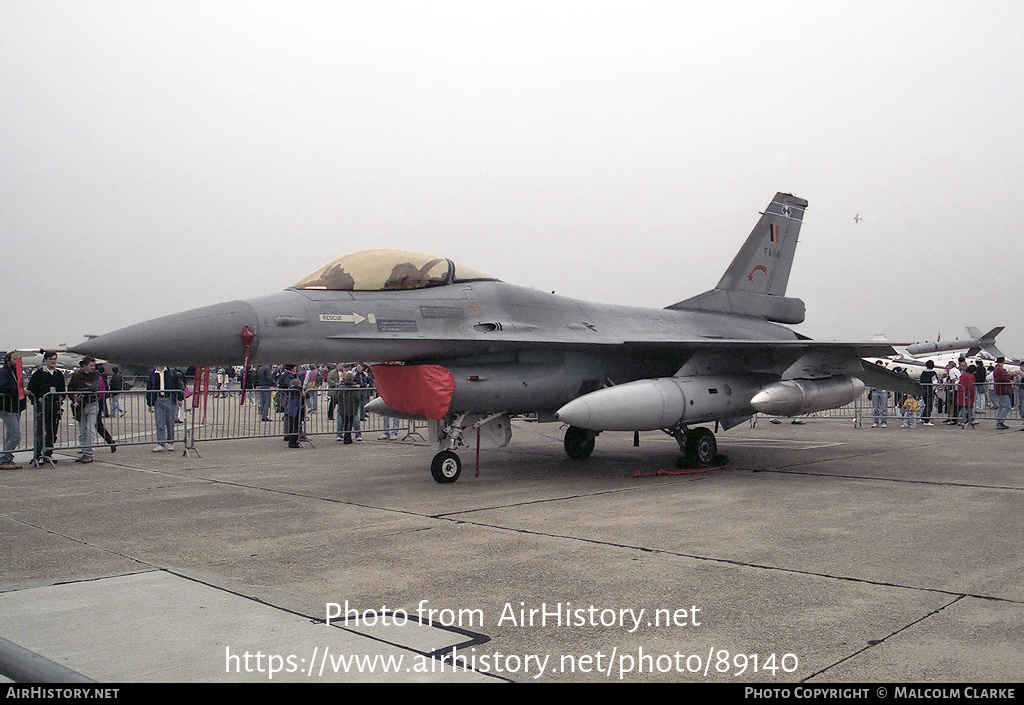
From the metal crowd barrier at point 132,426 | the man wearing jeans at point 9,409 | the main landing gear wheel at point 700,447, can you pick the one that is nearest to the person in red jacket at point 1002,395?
the main landing gear wheel at point 700,447

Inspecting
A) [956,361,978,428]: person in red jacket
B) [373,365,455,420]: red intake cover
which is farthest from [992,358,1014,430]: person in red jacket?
[373,365,455,420]: red intake cover

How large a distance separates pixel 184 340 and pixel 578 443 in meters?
5.87

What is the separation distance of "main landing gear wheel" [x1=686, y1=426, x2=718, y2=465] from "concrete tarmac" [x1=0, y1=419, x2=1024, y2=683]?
0.72 m

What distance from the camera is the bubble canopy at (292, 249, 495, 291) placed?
827cm

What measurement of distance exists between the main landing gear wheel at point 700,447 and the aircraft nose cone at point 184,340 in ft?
18.1

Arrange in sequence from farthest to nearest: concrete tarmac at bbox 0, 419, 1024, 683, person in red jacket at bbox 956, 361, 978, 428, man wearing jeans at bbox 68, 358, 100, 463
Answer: person in red jacket at bbox 956, 361, 978, 428
man wearing jeans at bbox 68, 358, 100, 463
concrete tarmac at bbox 0, 419, 1024, 683

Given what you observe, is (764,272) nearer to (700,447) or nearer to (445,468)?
(700,447)

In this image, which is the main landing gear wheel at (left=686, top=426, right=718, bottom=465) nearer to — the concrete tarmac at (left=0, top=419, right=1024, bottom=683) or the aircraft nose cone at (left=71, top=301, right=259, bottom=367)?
the concrete tarmac at (left=0, top=419, right=1024, bottom=683)

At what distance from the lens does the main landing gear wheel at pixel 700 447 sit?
993 centimetres

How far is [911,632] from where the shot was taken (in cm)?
348

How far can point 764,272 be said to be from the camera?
1237 cm

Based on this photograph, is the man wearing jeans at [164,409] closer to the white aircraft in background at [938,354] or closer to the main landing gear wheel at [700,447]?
the main landing gear wheel at [700,447]

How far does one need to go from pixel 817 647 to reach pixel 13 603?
3984 mm

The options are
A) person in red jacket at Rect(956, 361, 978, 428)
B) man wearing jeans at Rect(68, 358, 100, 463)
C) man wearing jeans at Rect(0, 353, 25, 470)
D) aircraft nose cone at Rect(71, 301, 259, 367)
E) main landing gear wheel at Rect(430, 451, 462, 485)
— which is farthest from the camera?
person in red jacket at Rect(956, 361, 978, 428)
